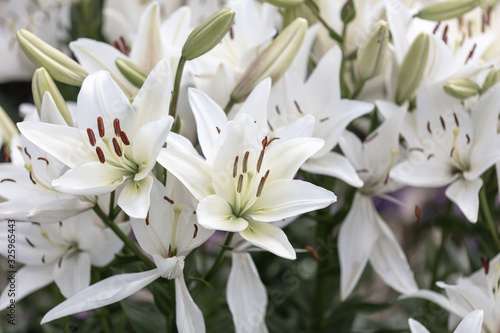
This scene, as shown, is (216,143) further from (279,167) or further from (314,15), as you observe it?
(314,15)

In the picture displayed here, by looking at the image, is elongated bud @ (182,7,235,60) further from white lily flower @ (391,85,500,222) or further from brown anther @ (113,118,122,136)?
white lily flower @ (391,85,500,222)

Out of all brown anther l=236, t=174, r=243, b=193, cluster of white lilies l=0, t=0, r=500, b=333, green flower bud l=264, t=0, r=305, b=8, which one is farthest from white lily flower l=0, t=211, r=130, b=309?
green flower bud l=264, t=0, r=305, b=8

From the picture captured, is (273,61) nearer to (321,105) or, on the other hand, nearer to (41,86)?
(321,105)

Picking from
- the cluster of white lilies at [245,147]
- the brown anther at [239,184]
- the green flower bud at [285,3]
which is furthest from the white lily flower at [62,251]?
the green flower bud at [285,3]

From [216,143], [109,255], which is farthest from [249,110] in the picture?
[109,255]

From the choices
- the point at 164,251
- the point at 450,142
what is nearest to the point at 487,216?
the point at 450,142

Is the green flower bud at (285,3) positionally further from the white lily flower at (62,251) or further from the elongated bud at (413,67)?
the white lily flower at (62,251)
